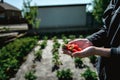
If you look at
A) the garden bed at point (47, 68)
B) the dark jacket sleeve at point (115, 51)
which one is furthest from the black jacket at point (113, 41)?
the garden bed at point (47, 68)

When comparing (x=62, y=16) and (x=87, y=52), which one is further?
(x=62, y=16)

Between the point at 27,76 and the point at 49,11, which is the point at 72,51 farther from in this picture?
the point at 49,11

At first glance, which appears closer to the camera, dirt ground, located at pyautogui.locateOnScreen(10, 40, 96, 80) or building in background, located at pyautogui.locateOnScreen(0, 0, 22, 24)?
dirt ground, located at pyautogui.locateOnScreen(10, 40, 96, 80)

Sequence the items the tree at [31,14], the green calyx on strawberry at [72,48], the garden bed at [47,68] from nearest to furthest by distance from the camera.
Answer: the green calyx on strawberry at [72,48] < the garden bed at [47,68] < the tree at [31,14]

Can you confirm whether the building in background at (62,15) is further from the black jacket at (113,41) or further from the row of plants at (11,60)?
the black jacket at (113,41)

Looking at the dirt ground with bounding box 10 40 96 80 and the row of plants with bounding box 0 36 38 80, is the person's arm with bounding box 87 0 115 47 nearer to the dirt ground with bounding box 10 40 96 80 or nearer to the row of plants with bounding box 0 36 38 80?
the dirt ground with bounding box 10 40 96 80

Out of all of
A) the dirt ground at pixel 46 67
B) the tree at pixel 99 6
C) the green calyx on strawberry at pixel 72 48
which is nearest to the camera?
the green calyx on strawberry at pixel 72 48

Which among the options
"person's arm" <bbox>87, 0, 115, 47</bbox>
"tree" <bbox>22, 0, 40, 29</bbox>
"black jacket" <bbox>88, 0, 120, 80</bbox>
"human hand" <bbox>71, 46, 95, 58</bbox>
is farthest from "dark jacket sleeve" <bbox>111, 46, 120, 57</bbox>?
"tree" <bbox>22, 0, 40, 29</bbox>

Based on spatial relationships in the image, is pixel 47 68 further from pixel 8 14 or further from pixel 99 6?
pixel 8 14

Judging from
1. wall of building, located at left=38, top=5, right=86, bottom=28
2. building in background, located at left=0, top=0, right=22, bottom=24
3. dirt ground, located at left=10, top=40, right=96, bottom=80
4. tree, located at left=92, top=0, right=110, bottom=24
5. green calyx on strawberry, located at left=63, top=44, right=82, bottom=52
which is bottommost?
building in background, located at left=0, top=0, right=22, bottom=24

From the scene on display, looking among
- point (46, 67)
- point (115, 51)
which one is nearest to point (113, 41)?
point (115, 51)

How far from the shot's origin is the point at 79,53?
93.4 inches

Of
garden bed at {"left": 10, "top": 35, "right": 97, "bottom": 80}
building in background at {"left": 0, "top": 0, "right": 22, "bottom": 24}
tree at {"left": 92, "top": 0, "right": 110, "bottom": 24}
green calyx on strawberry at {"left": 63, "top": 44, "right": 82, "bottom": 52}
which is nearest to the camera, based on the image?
green calyx on strawberry at {"left": 63, "top": 44, "right": 82, "bottom": 52}

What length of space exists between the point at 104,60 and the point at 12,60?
9706 mm
